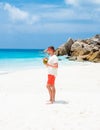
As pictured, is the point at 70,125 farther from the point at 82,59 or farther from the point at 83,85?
the point at 82,59

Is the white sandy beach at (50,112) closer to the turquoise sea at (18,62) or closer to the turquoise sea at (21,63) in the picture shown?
the turquoise sea at (21,63)

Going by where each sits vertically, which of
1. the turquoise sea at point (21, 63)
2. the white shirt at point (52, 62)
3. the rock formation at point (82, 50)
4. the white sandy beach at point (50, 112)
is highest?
the rock formation at point (82, 50)

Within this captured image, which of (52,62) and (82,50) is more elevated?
(82,50)

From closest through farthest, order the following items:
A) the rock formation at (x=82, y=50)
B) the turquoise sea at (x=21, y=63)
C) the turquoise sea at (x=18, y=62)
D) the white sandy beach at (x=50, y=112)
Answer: the white sandy beach at (x=50, y=112), the turquoise sea at (x=21, y=63), the turquoise sea at (x=18, y=62), the rock formation at (x=82, y=50)

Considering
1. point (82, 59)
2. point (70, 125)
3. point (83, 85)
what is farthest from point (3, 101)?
point (82, 59)

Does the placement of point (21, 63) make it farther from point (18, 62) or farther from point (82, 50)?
point (82, 50)

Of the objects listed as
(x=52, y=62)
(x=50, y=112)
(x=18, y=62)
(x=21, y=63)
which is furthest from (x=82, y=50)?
(x=50, y=112)

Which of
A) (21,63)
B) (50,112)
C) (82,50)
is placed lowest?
(50,112)

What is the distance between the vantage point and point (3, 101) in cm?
1188

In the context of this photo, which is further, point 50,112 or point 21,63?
point 21,63

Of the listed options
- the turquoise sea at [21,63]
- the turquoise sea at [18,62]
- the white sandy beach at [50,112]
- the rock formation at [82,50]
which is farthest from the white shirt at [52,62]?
the rock formation at [82,50]

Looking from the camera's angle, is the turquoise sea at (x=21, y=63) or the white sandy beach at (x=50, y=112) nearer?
the white sandy beach at (x=50, y=112)

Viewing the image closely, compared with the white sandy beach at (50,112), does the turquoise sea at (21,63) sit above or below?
above

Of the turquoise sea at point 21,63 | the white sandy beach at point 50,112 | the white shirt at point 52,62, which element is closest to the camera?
the white sandy beach at point 50,112
